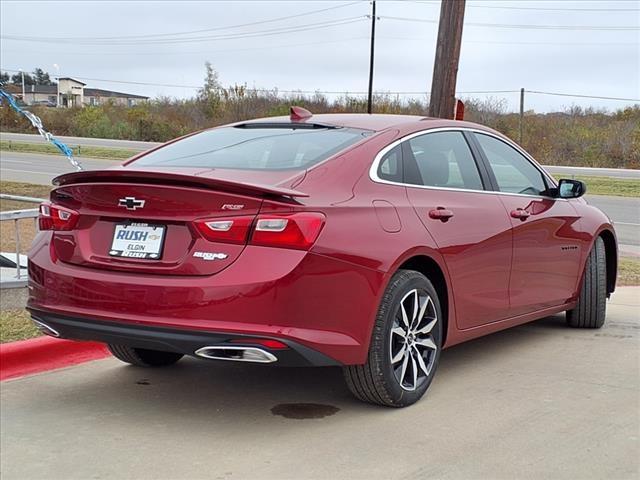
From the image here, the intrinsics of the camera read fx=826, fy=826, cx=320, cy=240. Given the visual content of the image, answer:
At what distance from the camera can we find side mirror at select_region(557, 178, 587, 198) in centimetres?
616

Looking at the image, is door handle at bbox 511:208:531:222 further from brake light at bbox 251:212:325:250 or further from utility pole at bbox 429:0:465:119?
utility pole at bbox 429:0:465:119

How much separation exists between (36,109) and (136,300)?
56.2 m

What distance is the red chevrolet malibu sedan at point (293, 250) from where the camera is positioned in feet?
12.6

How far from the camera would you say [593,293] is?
654 cm

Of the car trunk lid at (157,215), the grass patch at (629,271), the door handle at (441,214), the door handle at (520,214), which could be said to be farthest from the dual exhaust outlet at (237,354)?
the grass patch at (629,271)

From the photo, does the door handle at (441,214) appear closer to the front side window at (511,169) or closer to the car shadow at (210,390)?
the front side window at (511,169)

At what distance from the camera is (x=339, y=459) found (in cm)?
380

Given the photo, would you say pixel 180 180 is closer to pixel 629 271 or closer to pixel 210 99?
pixel 629 271

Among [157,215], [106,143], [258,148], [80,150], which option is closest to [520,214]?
[258,148]

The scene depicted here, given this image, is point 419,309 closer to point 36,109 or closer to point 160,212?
point 160,212

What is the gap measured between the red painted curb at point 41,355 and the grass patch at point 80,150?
24450mm

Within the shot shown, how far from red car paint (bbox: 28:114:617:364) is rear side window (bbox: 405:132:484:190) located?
3.8 inches

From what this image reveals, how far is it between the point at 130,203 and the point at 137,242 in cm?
20

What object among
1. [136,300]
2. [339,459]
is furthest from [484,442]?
[136,300]
